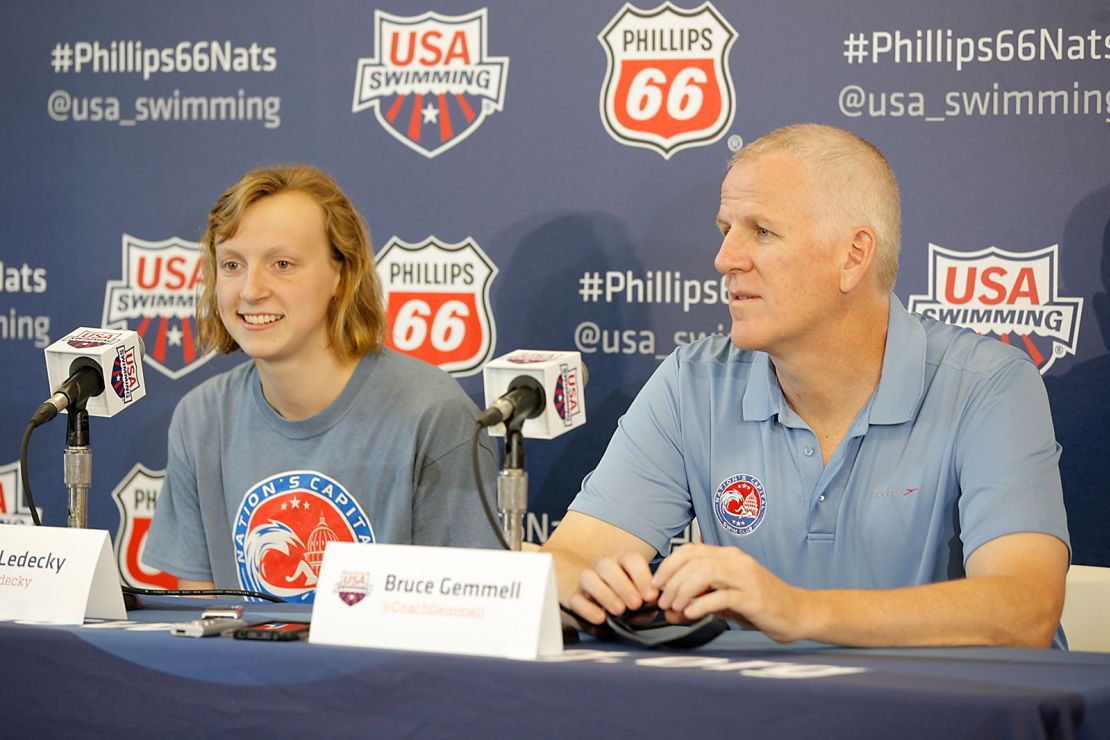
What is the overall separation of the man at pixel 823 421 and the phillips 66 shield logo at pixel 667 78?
30.1 inches

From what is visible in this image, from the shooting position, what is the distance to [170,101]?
10.0 feet

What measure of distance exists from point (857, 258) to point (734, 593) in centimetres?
78

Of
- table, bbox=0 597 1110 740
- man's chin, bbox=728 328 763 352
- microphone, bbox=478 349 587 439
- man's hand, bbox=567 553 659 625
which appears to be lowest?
table, bbox=0 597 1110 740

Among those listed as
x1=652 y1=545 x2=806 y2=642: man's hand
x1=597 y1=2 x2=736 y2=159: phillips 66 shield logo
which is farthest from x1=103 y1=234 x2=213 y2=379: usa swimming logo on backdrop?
x1=652 y1=545 x2=806 y2=642: man's hand

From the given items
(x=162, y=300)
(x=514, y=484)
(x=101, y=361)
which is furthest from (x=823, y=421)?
(x=162, y=300)

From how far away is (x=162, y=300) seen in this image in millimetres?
3074

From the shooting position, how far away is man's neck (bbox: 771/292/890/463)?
194 centimetres

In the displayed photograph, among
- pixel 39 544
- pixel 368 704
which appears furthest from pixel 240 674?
pixel 39 544

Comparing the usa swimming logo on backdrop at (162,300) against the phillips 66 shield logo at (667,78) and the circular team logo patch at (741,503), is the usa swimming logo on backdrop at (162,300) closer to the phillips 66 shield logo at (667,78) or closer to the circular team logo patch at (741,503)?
the phillips 66 shield logo at (667,78)

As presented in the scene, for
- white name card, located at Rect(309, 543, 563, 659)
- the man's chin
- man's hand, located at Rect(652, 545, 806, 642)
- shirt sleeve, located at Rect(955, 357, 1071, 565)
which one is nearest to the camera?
white name card, located at Rect(309, 543, 563, 659)

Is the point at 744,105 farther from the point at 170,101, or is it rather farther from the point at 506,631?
the point at 506,631

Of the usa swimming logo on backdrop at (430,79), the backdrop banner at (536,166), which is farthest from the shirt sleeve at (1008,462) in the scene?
the usa swimming logo on backdrop at (430,79)

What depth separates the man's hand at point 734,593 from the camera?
1.35 metres

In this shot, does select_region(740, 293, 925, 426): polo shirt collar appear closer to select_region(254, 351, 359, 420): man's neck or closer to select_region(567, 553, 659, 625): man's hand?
select_region(567, 553, 659, 625): man's hand
